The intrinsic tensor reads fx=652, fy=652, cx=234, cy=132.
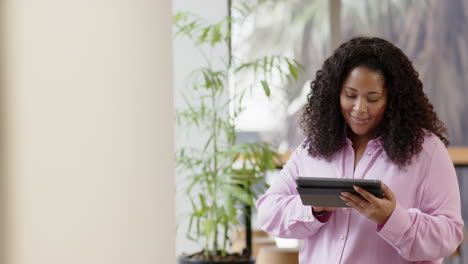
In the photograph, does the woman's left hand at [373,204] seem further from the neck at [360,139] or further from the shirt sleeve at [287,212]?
the neck at [360,139]

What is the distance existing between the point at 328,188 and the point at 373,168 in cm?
23

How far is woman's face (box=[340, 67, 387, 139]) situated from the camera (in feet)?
6.23

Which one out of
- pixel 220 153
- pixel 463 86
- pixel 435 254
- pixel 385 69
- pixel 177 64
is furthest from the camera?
pixel 463 86

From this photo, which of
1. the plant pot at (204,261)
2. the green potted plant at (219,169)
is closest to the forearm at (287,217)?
the green potted plant at (219,169)

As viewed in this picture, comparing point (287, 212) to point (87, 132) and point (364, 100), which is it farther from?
point (87, 132)

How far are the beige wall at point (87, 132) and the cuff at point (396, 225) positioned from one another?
1145 mm

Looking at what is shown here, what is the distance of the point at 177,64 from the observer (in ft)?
15.1

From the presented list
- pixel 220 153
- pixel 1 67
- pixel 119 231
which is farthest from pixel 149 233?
pixel 220 153

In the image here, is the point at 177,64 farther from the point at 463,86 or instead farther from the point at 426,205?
the point at 426,205

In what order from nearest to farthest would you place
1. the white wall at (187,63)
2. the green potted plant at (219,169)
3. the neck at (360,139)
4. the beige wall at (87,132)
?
the beige wall at (87,132), the neck at (360,139), the green potted plant at (219,169), the white wall at (187,63)

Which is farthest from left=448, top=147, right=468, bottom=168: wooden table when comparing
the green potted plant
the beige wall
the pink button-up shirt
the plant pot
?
the beige wall

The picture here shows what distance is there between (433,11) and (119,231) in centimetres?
555

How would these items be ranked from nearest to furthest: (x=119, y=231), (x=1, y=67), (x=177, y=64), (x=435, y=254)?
(x=1, y=67) → (x=119, y=231) → (x=435, y=254) → (x=177, y=64)

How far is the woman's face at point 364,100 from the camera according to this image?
1.90 metres
